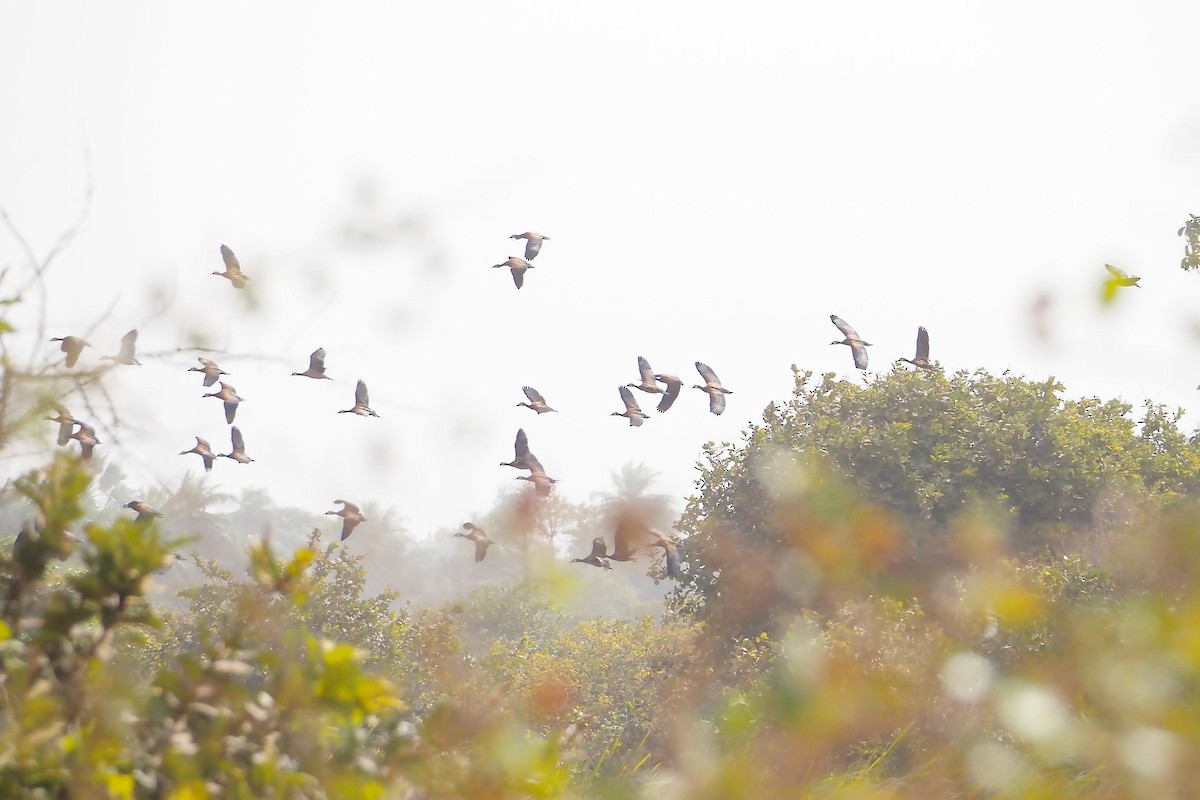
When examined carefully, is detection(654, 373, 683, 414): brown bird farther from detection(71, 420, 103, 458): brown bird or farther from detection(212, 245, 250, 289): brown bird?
detection(71, 420, 103, 458): brown bird

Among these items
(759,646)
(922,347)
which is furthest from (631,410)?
(759,646)

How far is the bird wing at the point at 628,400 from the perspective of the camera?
1405 centimetres

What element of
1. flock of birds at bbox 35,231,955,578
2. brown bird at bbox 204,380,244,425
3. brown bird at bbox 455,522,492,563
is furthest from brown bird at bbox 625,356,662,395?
brown bird at bbox 204,380,244,425

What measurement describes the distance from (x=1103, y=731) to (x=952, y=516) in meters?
14.7

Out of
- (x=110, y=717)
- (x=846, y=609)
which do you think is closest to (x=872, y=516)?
(x=846, y=609)

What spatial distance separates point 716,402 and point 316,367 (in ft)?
17.9

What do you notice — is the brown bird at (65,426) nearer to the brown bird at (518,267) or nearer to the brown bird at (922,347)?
the brown bird at (518,267)

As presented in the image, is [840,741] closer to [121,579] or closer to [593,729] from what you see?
[121,579]

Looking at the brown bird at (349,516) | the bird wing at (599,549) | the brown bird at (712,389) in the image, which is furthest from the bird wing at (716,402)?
the brown bird at (349,516)

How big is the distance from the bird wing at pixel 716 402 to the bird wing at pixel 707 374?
16cm

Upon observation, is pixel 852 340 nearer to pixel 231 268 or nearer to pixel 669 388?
pixel 669 388

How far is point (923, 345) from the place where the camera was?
51.6 feet

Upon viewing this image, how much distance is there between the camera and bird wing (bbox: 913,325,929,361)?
51.1 feet

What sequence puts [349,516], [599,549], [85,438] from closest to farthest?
[85,438]
[599,549]
[349,516]
